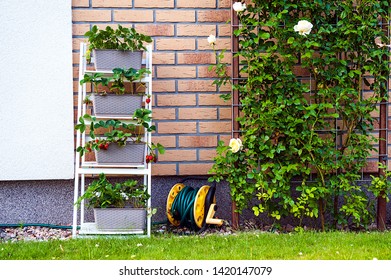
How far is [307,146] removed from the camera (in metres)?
3.49

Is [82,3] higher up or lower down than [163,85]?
higher up

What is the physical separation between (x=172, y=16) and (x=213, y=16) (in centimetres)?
25

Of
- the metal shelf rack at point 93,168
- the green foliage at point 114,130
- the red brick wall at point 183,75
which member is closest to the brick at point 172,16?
the red brick wall at point 183,75

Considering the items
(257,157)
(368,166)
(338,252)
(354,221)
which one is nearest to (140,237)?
(257,157)

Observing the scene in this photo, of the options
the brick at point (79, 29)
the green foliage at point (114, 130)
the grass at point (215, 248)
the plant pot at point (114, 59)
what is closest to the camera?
the grass at point (215, 248)

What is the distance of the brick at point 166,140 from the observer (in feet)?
12.5

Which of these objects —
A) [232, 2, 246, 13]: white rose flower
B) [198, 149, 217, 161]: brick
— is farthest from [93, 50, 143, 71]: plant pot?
[198, 149, 217, 161]: brick

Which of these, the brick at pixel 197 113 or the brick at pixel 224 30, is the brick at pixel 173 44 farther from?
the brick at pixel 197 113

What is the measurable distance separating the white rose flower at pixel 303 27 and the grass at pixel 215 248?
3.67 feet

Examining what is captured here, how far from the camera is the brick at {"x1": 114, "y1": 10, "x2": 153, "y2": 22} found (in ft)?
12.3

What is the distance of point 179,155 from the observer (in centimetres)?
381

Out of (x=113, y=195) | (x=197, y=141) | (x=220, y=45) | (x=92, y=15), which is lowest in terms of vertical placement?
(x=113, y=195)

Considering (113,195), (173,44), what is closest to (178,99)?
(173,44)

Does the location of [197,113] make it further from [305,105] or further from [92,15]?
[92,15]
